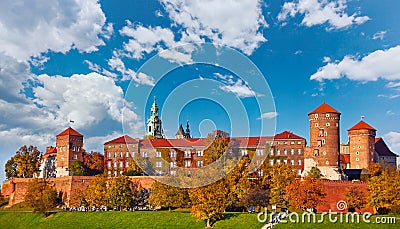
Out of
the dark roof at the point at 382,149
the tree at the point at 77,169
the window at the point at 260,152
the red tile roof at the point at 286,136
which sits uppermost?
the red tile roof at the point at 286,136

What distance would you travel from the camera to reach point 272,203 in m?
55.2

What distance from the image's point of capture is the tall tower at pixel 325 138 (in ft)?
235

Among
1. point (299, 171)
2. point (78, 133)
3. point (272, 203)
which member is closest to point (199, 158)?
point (299, 171)

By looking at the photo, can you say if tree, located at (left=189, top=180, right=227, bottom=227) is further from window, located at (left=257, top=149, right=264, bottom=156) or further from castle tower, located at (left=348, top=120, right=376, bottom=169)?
castle tower, located at (left=348, top=120, right=376, bottom=169)

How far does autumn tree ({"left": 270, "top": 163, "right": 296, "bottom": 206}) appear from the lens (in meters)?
54.9

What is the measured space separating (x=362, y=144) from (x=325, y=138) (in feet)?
34.1

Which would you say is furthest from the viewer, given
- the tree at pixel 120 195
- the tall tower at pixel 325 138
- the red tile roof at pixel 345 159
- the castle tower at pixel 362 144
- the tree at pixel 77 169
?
the red tile roof at pixel 345 159

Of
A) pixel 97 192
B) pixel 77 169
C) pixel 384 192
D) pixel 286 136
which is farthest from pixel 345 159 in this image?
pixel 97 192

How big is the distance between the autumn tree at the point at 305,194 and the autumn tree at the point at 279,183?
180 cm

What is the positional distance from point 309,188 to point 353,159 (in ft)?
106

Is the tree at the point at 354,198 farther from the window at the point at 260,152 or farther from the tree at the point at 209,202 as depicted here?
the window at the point at 260,152

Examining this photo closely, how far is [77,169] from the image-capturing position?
78312 mm

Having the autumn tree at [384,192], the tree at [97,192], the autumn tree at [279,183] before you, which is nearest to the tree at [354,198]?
the autumn tree at [384,192]

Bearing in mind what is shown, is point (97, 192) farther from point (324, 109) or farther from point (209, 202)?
point (324, 109)
